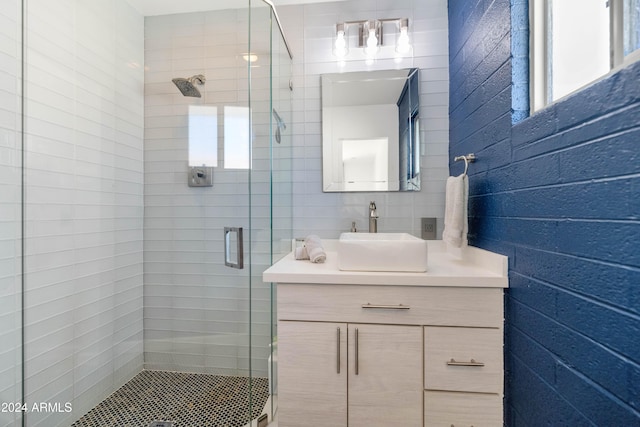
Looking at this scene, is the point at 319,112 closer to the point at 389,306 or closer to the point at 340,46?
the point at 340,46

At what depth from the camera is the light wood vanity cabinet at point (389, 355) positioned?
1.00 m

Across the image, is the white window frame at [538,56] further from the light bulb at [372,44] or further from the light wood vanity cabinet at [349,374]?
the light wood vanity cabinet at [349,374]

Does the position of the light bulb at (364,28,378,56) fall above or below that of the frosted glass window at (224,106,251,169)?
above

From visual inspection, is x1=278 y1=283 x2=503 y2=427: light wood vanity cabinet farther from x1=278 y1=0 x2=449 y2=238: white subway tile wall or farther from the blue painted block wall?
x1=278 y1=0 x2=449 y2=238: white subway tile wall

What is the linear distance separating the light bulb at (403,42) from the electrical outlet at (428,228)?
106 centimetres

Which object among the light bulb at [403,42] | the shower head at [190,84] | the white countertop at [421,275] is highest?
the light bulb at [403,42]

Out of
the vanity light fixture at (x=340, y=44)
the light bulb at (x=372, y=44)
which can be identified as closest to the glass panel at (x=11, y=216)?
the vanity light fixture at (x=340, y=44)

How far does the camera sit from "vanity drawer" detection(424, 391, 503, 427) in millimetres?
999

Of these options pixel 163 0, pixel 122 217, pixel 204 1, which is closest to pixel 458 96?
pixel 204 1

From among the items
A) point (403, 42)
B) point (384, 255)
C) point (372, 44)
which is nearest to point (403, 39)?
point (403, 42)

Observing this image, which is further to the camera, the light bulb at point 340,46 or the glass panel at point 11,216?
the light bulb at point 340,46

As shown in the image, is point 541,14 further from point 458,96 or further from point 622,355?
point 622,355

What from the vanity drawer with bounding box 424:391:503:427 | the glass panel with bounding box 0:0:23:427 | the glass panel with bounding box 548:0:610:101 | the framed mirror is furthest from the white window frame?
the glass panel with bounding box 0:0:23:427

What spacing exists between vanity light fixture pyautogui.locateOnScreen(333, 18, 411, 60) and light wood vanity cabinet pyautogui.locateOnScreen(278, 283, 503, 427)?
145 cm
